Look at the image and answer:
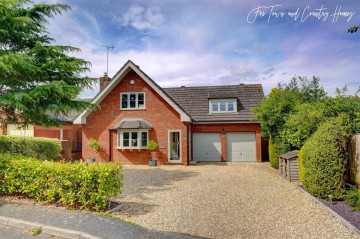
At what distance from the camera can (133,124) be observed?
18.0 meters

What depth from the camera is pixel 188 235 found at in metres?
5.35

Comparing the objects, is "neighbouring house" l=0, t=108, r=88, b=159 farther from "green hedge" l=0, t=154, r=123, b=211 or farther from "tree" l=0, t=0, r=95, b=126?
"green hedge" l=0, t=154, r=123, b=211

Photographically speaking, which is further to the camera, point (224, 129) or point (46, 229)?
point (224, 129)

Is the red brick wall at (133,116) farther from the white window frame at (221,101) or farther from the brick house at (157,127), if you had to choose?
the white window frame at (221,101)

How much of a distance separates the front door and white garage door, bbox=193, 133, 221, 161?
186 cm

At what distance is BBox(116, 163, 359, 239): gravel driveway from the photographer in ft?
18.6

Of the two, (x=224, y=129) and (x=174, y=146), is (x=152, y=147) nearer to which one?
(x=174, y=146)

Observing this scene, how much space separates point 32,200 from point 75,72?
6155mm

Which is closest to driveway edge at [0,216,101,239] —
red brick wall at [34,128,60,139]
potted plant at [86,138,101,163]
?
potted plant at [86,138,101,163]

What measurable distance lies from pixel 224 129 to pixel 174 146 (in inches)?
168

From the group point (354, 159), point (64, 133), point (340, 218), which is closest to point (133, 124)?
point (64, 133)

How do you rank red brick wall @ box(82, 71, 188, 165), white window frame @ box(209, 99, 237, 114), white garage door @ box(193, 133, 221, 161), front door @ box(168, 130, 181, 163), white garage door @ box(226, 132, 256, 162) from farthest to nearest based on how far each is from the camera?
1. white window frame @ box(209, 99, 237, 114)
2. white garage door @ box(193, 133, 221, 161)
3. white garage door @ box(226, 132, 256, 162)
4. front door @ box(168, 130, 181, 163)
5. red brick wall @ box(82, 71, 188, 165)

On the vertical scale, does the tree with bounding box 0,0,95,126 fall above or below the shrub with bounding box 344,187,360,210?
above

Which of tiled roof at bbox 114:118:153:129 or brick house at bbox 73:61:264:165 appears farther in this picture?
brick house at bbox 73:61:264:165
